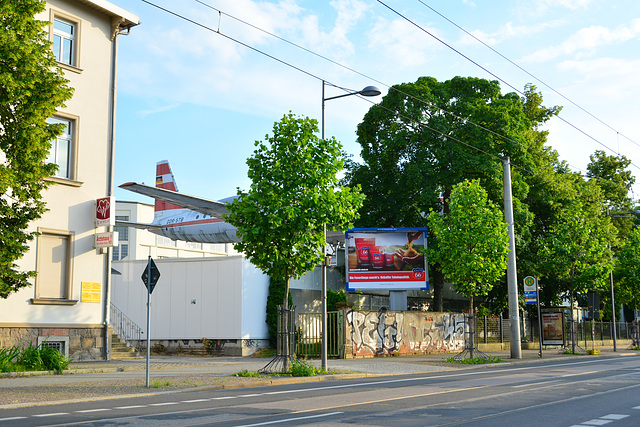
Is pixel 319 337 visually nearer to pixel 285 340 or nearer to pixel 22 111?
pixel 285 340

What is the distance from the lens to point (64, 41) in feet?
69.6

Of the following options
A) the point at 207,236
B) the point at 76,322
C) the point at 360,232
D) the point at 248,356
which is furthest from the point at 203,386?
the point at 207,236

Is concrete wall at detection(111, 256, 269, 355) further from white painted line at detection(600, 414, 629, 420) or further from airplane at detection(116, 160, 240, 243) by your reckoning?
white painted line at detection(600, 414, 629, 420)

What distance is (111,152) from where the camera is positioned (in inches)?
875

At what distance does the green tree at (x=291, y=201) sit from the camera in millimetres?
18359

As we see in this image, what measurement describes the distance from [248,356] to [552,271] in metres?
17.9

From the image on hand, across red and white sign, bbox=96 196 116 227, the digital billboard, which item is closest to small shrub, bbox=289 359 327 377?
red and white sign, bbox=96 196 116 227

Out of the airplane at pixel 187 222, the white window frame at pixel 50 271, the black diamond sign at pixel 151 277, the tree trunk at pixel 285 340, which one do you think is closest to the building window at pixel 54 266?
the white window frame at pixel 50 271

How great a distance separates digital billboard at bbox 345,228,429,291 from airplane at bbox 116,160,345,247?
126cm

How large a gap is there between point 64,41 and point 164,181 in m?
30.7

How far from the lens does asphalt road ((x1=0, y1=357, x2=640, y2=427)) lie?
949 centimetres

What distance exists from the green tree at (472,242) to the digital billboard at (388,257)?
6.13 metres

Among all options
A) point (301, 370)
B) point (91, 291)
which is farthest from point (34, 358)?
point (301, 370)

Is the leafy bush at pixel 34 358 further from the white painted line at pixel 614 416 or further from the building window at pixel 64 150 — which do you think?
the white painted line at pixel 614 416
